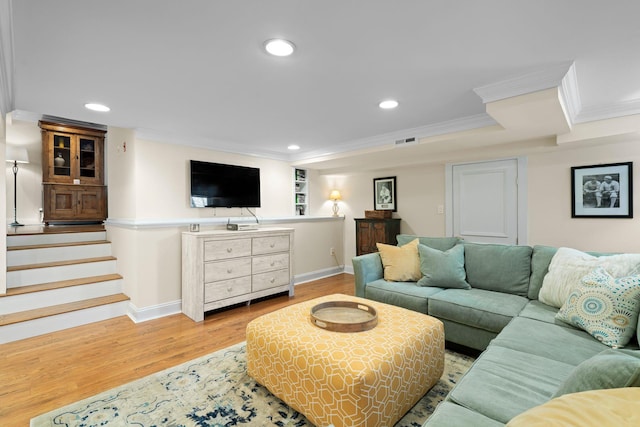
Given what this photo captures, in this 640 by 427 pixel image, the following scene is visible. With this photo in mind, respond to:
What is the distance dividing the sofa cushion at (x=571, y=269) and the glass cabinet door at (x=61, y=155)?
266 inches

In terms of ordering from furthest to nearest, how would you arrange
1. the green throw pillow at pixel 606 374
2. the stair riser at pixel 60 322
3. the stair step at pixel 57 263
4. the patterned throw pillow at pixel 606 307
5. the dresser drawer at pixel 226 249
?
1. the dresser drawer at pixel 226 249
2. the stair step at pixel 57 263
3. the stair riser at pixel 60 322
4. the patterned throw pillow at pixel 606 307
5. the green throw pillow at pixel 606 374

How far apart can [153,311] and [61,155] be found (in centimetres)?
362

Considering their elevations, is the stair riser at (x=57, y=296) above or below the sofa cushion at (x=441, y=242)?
below

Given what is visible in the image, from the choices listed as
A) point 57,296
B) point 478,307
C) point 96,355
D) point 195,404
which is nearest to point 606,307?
point 478,307

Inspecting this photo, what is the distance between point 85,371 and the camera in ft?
7.50

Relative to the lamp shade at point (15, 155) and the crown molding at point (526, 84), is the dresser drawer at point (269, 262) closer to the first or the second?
the crown molding at point (526, 84)

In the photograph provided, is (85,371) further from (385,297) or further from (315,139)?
(315,139)

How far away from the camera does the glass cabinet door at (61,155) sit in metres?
4.95

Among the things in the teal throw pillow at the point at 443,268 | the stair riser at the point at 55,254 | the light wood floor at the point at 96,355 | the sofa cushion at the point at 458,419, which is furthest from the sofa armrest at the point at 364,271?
the stair riser at the point at 55,254

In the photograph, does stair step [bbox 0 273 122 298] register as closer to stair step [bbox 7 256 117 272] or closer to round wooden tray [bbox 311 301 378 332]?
stair step [bbox 7 256 117 272]

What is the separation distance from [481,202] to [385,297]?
217 cm

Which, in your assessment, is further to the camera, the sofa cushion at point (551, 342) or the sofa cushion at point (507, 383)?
the sofa cushion at point (551, 342)

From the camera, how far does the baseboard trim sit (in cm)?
329

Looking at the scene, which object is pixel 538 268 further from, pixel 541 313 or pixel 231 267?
pixel 231 267
